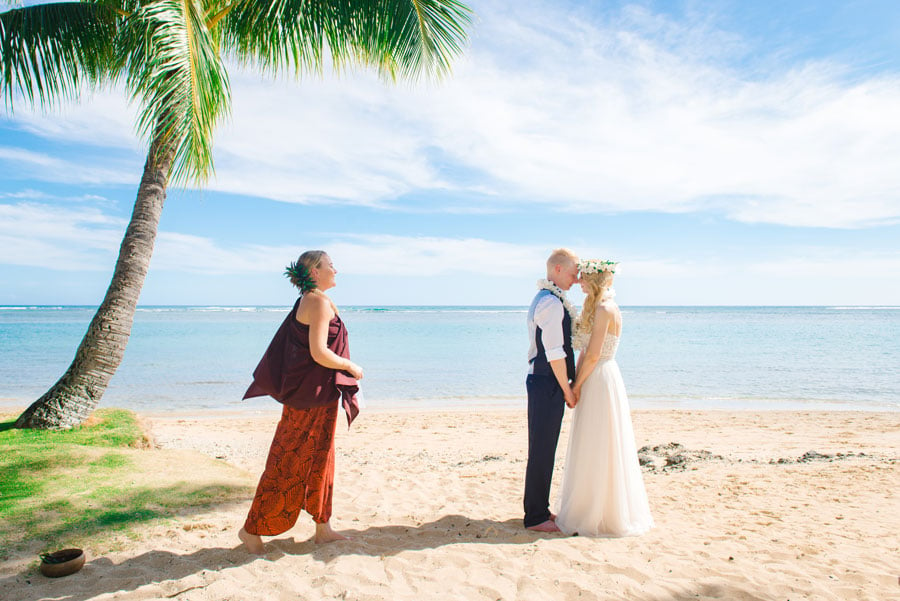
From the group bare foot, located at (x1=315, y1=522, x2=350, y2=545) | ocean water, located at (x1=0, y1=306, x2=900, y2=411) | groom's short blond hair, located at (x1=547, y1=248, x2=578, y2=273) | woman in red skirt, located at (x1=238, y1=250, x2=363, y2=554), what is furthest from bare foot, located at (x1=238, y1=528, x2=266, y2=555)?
ocean water, located at (x1=0, y1=306, x2=900, y2=411)

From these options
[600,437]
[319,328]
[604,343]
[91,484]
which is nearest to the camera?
[319,328]

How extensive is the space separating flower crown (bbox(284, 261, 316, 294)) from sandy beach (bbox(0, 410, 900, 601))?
1828 millimetres

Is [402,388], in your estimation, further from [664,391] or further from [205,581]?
[205,581]

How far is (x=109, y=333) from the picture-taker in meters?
6.24

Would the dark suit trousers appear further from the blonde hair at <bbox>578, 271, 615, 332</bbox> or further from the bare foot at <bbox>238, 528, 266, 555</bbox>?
the bare foot at <bbox>238, 528, 266, 555</bbox>

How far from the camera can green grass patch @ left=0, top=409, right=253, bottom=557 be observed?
407 cm

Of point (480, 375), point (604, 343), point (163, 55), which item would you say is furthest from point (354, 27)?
point (480, 375)

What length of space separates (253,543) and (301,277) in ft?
6.13

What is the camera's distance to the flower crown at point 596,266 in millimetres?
4234

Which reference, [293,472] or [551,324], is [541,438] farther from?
[293,472]

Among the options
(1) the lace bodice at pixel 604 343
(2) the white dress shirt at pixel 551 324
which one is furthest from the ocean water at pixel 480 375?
(2) the white dress shirt at pixel 551 324

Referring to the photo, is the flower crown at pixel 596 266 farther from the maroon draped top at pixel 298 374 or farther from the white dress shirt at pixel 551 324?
the maroon draped top at pixel 298 374

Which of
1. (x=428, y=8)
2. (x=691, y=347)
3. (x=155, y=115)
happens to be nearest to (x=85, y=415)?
(x=155, y=115)

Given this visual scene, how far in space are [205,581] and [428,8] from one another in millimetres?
6811
